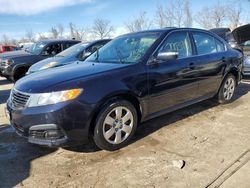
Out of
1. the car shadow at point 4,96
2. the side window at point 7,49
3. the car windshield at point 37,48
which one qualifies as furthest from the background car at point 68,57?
the side window at point 7,49

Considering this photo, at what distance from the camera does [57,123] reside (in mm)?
3312

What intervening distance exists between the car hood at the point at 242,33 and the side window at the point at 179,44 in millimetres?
4523

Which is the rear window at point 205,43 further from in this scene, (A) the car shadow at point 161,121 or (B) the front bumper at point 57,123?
(B) the front bumper at point 57,123

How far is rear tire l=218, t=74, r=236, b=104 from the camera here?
19.0 feet

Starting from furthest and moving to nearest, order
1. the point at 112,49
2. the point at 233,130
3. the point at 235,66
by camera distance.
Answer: the point at 235,66, the point at 112,49, the point at 233,130

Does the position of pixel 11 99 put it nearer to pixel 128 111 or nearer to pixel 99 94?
pixel 99 94

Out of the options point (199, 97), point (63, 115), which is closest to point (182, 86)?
point (199, 97)

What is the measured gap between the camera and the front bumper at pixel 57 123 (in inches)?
130

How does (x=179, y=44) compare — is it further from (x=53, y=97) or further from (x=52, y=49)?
(x=52, y=49)

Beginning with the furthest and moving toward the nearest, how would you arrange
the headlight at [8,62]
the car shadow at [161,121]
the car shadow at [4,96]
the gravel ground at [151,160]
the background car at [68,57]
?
the headlight at [8,62] < the background car at [68,57] < the car shadow at [4,96] < the car shadow at [161,121] < the gravel ground at [151,160]

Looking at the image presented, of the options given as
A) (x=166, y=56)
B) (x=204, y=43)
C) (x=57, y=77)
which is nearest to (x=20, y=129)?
(x=57, y=77)

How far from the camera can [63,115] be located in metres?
3.30

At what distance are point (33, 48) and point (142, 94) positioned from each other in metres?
8.04

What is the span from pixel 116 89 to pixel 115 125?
1.64ft
